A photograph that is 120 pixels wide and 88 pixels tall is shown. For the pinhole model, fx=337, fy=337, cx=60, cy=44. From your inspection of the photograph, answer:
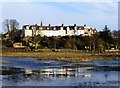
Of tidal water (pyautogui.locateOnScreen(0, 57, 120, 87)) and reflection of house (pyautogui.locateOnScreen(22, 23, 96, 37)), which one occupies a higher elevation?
reflection of house (pyautogui.locateOnScreen(22, 23, 96, 37))

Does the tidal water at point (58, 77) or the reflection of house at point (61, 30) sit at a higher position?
the reflection of house at point (61, 30)

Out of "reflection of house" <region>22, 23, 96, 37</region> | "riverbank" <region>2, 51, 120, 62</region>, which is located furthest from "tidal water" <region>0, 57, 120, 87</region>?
"reflection of house" <region>22, 23, 96, 37</region>

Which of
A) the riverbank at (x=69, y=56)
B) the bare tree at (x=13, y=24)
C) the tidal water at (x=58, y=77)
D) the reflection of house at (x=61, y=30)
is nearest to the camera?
the tidal water at (x=58, y=77)

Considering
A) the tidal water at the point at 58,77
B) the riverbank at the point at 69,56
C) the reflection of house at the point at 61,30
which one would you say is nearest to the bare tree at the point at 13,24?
the reflection of house at the point at 61,30

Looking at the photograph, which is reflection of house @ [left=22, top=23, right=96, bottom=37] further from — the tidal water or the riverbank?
the tidal water

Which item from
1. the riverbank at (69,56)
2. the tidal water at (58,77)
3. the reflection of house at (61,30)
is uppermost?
the reflection of house at (61,30)

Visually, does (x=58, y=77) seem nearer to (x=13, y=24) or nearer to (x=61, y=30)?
(x=13, y=24)

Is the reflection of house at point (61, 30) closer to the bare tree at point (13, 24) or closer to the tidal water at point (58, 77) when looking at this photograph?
the bare tree at point (13, 24)

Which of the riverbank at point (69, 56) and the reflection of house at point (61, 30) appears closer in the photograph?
the riverbank at point (69, 56)

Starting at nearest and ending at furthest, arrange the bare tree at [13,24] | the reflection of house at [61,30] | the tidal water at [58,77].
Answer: the tidal water at [58,77] < the bare tree at [13,24] < the reflection of house at [61,30]

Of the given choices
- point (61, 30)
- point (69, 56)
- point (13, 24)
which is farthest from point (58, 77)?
point (61, 30)

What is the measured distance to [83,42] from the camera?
94625mm

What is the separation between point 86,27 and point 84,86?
4936 inches

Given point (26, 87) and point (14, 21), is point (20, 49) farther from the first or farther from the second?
point (26, 87)
